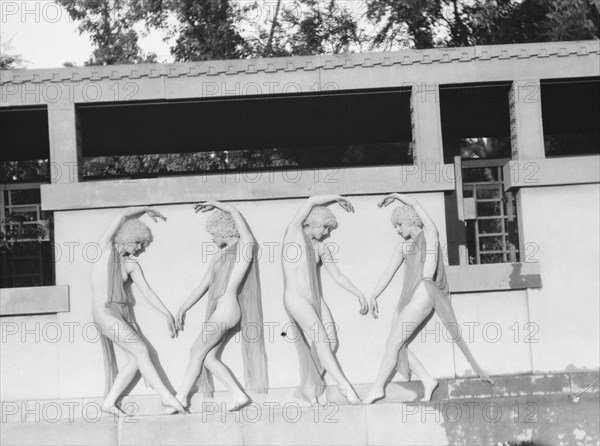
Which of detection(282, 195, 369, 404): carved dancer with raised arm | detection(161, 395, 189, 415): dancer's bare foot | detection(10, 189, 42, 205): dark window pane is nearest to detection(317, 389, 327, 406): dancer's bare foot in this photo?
detection(282, 195, 369, 404): carved dancer with raised arm

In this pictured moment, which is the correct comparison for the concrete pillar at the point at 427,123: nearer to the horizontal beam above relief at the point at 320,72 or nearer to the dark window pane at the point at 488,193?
the horizontal beam above relief at the point at 320,72

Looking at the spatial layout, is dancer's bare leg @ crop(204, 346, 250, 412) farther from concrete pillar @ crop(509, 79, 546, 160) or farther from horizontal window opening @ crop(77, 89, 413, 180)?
concrete pillar @ crop(509, 79, 546, 160)

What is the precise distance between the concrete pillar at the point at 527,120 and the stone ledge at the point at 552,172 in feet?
0.56

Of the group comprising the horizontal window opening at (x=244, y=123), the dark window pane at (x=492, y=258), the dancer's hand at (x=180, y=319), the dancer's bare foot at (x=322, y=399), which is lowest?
the dancer's bare foot at (x=322, y=399)

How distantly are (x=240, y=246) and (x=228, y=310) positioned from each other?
0.81 m

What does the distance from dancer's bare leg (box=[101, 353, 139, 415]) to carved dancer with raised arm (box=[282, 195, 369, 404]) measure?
6.58 feet

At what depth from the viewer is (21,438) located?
1436 cm

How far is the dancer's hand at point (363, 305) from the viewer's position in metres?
14.7

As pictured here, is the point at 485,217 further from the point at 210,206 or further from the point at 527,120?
the point at 210,206

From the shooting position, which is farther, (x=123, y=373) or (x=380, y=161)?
(x=380, y=161)

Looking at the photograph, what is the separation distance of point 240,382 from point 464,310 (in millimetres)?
2914

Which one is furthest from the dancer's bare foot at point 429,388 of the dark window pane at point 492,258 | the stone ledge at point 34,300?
the dark window pane at point 492,258

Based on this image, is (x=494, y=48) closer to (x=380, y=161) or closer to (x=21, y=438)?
(x=21, y=438)

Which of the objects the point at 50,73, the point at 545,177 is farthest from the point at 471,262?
the point at 50,73
